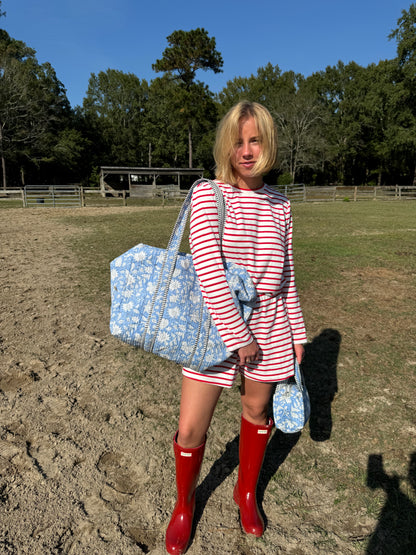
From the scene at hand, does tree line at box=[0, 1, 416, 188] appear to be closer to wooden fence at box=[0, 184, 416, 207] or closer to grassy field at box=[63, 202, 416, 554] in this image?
wooden fence at box=[0, 184, 416, 207]

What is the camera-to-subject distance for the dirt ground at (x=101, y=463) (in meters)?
1.80

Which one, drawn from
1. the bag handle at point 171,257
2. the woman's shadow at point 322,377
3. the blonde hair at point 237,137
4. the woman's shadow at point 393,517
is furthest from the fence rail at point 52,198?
the woman's shadow at point 393,517

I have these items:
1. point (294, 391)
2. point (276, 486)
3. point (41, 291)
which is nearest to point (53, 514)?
point (276, 486)

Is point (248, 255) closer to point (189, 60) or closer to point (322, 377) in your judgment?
point (322, 377)

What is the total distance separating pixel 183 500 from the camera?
1.82m

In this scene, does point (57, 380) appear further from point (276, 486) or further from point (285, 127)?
point (285, 127)

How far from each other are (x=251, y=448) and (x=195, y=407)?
1.53 ft

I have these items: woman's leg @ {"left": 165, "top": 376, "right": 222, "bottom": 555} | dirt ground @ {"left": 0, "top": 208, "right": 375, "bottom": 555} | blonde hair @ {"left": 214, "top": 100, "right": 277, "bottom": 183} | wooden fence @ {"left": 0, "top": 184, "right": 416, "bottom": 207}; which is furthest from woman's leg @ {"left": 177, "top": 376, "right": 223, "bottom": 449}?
wooden fence @ {"left": 0, "top": 184, "right": 416, "bottom": 207}

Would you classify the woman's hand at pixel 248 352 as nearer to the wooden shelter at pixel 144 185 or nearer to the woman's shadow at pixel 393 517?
the woman's shadow at pixel 393 517

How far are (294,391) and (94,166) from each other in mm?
56109

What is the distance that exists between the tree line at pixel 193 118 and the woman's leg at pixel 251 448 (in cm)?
4519

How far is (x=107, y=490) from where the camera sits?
2.06 metres

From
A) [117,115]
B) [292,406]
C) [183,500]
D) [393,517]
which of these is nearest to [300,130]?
[117,115]

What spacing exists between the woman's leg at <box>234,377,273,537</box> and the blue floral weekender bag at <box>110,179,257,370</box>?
0.41 m
